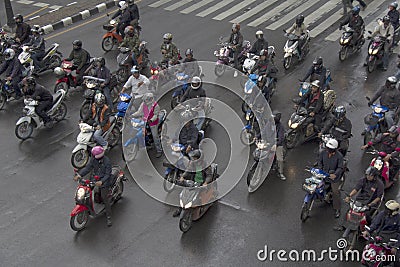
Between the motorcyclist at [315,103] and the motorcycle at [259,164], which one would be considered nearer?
the motorcycle at [259,164]

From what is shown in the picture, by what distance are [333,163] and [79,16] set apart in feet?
50.1

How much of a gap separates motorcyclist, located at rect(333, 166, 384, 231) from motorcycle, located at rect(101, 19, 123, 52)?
39.3 feet

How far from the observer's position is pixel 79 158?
14.2 meters

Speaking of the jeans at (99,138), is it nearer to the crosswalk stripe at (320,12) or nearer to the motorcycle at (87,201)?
the motorcycle at (87,201)

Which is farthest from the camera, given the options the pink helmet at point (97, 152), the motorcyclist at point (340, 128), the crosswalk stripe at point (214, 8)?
the crosswalk stripe at point (214, 8)

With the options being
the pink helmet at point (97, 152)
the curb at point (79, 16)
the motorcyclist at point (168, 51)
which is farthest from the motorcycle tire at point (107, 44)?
the pink helmet at point (97, 152)

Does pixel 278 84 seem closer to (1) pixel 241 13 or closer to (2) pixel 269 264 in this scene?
(1) pixel 241 13

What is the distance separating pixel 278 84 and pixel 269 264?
27.7 feet

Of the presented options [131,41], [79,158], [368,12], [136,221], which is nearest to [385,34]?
[368,12]

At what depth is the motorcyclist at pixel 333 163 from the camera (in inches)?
468

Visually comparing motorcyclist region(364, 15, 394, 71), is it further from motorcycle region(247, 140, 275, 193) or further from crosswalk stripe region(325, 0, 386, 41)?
motorcycle region(247, 140, 275, 193)

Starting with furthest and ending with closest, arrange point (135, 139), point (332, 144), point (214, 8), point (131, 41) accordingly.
Answer: point (214, 8)
point (131, 41)
point (135, 139)
point (332, 144)

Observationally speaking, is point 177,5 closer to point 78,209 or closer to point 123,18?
point 123,18

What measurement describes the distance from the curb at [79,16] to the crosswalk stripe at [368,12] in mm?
9784
